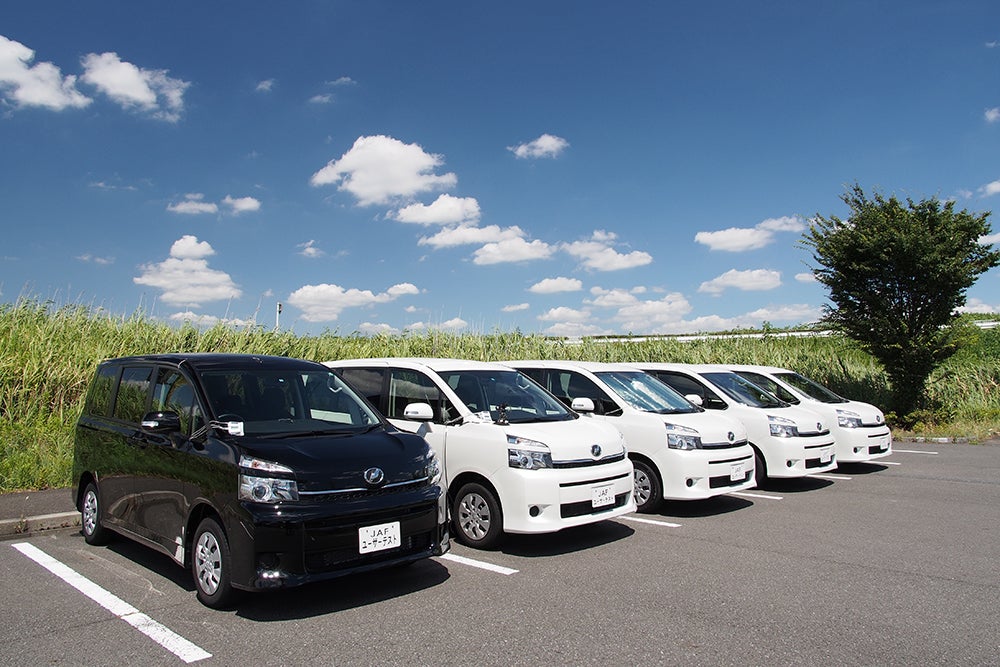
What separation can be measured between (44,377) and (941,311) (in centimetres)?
1782

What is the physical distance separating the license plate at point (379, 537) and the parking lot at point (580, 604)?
1.38 feet

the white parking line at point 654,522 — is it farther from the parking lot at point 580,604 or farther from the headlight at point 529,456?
the headlight at point 529,456

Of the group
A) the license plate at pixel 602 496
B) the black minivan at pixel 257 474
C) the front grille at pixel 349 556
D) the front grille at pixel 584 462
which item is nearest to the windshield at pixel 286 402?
the black minivan at pixel 257 474

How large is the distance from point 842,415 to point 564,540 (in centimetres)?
614

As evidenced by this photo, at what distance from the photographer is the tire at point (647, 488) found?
7.65 m

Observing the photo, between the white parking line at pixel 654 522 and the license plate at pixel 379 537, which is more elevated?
the license plate at pixel 379 537

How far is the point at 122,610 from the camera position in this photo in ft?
15.3

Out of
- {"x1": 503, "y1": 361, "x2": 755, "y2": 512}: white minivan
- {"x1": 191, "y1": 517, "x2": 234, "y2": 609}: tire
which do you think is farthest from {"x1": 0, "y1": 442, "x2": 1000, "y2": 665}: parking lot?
{"x1": 503, "y1": 361, "x2": 755, "y2": 512}: white minivan

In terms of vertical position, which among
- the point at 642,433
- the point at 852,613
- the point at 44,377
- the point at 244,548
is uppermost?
the point at 44,377

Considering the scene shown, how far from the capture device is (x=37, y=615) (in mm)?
4582

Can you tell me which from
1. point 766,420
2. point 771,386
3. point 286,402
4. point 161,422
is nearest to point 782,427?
point 766,420

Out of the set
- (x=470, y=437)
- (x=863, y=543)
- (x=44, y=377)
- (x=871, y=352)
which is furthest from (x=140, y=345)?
(x=871, y=352)

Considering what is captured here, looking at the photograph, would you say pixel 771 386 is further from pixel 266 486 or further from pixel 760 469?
pixel 266 486

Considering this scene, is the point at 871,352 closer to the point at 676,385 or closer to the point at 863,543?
the point at 676,385
